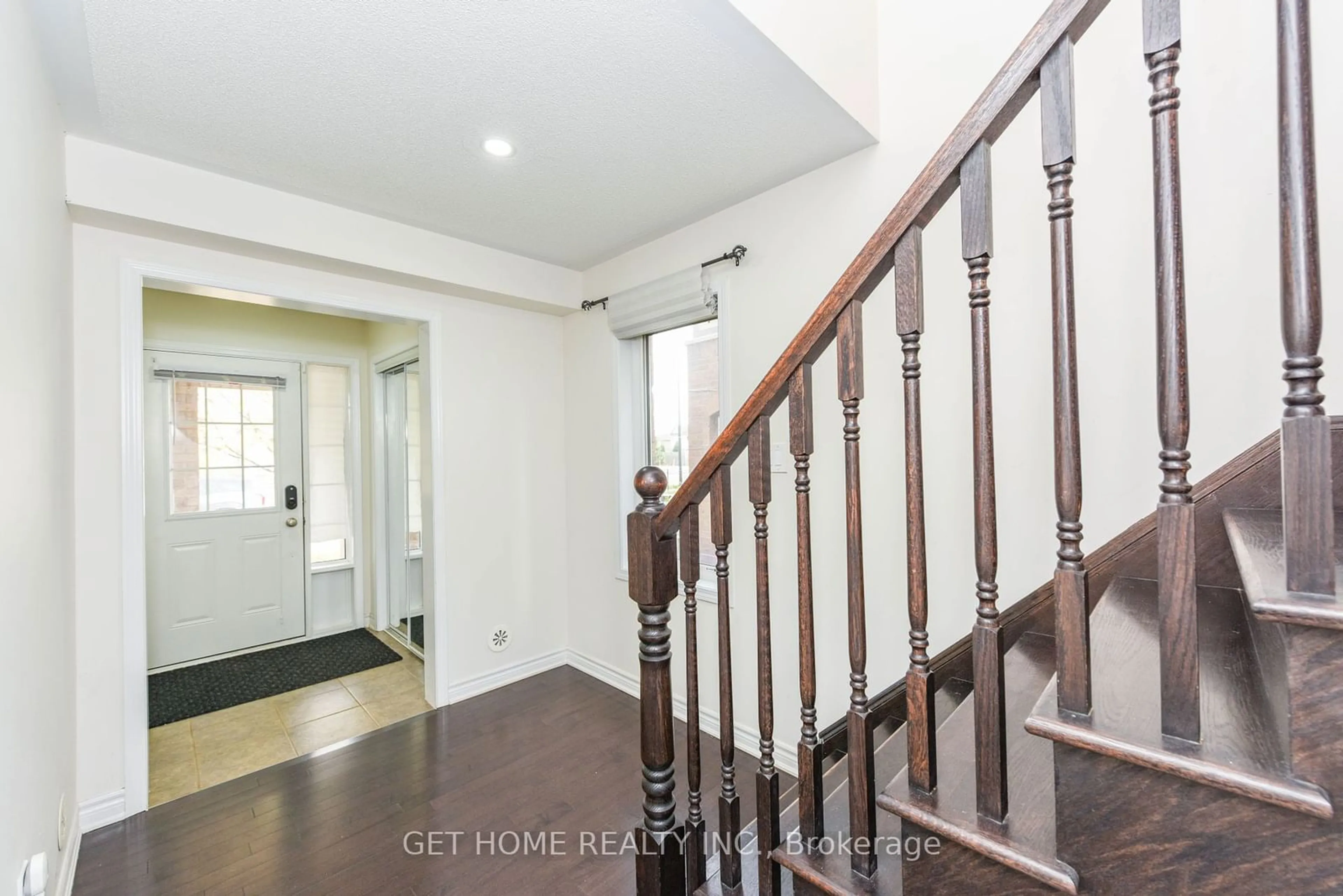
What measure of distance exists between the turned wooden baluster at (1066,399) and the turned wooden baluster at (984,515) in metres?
0.08

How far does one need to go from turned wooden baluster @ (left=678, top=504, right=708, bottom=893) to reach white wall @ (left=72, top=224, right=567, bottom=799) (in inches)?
84.9

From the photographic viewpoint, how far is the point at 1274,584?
68 centimetres

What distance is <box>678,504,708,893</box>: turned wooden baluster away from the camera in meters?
1.27

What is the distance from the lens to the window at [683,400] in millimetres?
2867

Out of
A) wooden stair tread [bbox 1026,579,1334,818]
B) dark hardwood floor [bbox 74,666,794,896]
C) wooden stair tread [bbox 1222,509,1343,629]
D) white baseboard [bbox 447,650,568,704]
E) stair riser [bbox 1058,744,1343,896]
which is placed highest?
wooden stair tread [bbox 1222,509,1343,629]

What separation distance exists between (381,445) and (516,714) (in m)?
2.35

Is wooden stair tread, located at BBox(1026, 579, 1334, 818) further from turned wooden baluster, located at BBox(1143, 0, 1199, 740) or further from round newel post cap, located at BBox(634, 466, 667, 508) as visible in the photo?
round newel post cap, located at BBox(634, 466, 667, 508)

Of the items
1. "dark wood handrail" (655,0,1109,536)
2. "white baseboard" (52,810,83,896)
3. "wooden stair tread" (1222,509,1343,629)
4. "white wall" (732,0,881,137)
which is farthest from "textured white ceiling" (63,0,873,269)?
"white baseboard" (52,810,83,896)

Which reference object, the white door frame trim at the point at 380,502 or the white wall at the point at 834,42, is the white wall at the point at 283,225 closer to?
the white door frame trim at the point at 380,502

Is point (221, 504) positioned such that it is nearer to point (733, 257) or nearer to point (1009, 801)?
point (733, 257)

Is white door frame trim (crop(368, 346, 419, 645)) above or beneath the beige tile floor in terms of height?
above

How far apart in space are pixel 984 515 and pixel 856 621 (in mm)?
297

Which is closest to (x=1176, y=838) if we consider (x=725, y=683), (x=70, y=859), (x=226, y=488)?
(x=725, y=683)

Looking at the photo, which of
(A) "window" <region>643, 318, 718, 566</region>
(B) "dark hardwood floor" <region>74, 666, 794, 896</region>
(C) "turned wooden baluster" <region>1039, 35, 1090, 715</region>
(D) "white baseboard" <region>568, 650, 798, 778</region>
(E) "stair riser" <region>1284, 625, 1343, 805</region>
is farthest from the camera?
(A) "window" <region>643, 318, 718, 566</region>
